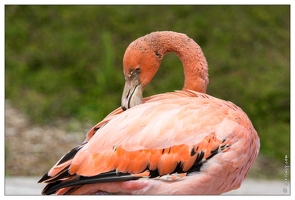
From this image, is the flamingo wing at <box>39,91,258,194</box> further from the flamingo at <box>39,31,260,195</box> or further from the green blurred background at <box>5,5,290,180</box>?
the green blurred background at <box>5,5,290,180</box>

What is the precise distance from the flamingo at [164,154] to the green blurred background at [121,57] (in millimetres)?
3325

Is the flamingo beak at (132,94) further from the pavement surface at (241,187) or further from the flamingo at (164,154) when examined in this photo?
the pavement surface at (241,187)

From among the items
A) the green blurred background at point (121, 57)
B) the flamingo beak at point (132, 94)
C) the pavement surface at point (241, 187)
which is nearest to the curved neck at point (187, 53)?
the flamingo beak at point (132, 94)

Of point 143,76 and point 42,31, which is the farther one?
point 42,31

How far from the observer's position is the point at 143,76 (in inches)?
142

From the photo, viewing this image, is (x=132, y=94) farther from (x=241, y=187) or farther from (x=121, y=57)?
(x=121, y=57)

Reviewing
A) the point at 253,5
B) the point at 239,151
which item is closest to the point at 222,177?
the point at 239,151

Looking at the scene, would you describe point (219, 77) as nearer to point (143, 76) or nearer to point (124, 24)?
point (124, 24)

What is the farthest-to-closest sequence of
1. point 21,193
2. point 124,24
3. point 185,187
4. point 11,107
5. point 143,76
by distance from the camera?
point 124,24
point 11,107
point 21,193
point 143,76
point 185,187

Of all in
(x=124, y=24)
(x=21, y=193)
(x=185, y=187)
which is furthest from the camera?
(x=124, y=24)

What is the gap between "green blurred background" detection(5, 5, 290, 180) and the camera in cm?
726

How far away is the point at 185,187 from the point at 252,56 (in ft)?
16.8

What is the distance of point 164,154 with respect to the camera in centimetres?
326

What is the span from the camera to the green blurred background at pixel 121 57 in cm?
726
